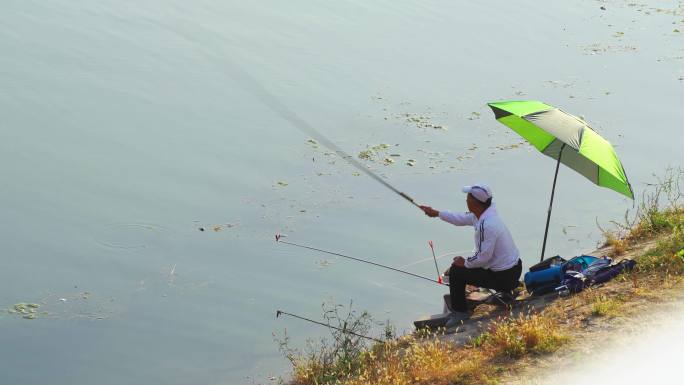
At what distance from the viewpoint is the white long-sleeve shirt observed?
318 inches

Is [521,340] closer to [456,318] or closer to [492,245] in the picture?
[492,245]

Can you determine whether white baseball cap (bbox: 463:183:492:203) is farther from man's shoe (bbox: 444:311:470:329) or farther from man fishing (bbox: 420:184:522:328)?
man's shoe (bbox: 444:311:470:329)

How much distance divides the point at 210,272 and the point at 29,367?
214 centimetres

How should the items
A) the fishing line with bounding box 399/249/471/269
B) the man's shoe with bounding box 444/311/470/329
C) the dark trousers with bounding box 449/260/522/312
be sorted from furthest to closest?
the fishing line with bounding box 399/249/471/269
the man's shoe with bounding box 444/311/470/329
the dark trousers with bounding box 449/260/522/312

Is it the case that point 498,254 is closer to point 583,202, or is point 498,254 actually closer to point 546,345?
point 546,345

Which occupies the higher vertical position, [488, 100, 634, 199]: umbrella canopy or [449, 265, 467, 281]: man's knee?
[488, 100, 634, 199]: umbrella canopy

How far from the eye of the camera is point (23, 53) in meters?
14.1

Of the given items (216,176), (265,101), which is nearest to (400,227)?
(216,176)

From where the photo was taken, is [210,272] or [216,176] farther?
[216,176]

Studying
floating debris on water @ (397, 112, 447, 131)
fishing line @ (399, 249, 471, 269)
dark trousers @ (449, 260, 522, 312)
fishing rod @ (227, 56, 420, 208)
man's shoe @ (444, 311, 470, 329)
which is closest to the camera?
dark trousers @ (449, 260, 522, 312)

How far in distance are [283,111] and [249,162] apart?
1736mm

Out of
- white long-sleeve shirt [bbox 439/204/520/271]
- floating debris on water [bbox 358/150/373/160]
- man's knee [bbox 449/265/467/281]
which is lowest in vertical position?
man's knee [bbox 449/265/467/281]

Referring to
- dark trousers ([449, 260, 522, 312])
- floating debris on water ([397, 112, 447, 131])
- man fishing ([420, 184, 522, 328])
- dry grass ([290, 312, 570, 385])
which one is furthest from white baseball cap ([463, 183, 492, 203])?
floating debris on water ([397, 112, 447, 131])

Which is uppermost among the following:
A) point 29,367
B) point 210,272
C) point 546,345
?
point 546,345
